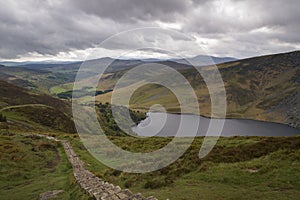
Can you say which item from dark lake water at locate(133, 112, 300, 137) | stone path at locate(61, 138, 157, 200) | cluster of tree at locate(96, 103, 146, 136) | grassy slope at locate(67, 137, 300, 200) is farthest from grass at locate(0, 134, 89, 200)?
cluster of tree at locate(96, 103, 146, 136)

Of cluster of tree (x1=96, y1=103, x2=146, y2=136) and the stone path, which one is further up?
the stone path

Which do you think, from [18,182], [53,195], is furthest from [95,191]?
→ [18,182]

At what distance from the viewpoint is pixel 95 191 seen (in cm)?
1449

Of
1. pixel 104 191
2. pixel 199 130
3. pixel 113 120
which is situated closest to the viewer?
pixel 104 191

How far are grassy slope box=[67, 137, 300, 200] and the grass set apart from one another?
166 inches

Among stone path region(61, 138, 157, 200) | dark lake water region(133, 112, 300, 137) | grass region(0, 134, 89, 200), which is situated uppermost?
stone path region(61, 138, 157, 200)

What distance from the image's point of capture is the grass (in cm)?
1888

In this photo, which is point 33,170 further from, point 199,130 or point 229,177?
point 199,130

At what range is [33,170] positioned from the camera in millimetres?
25672

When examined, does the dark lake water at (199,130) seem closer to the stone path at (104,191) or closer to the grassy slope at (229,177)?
the grassy slope at (229,177)

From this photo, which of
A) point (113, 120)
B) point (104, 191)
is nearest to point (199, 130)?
point (113, 120)

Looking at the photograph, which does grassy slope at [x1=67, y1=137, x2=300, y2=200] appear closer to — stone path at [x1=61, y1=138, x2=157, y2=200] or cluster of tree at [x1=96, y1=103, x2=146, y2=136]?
stone path at [x1=61, y1=138, x2=157, y2=200]

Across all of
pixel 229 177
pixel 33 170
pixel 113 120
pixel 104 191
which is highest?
pixel 229 177

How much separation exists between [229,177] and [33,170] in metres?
20.3
